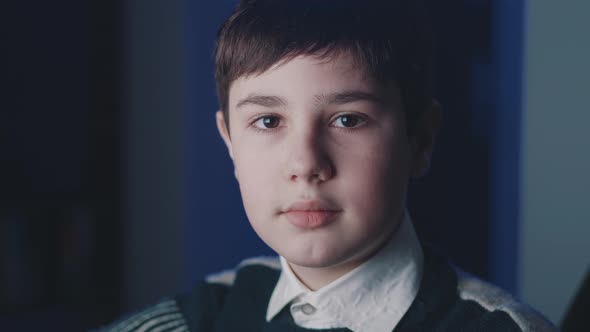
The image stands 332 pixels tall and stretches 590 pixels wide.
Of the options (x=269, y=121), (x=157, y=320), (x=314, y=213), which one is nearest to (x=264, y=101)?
(x=269, y=121)

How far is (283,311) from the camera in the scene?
2.52 ft

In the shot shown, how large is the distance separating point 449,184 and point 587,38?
11.3 inches

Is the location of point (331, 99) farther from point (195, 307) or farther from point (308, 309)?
point (195, 307)

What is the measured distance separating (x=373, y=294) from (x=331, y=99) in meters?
0.24

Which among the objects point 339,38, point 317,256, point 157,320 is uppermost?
point 339,38

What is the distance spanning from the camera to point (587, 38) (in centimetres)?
84

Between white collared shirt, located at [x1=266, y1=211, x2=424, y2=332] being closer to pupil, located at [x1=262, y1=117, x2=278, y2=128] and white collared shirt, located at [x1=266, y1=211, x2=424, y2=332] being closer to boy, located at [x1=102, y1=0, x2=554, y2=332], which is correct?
boy, located at [x1=102, y1=0, x2=554, y2=332]

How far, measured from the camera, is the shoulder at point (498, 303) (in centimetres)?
66

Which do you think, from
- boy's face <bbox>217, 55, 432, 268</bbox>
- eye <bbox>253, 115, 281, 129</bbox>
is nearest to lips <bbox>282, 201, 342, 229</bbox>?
boy's face <bbox>217, 55, 432, 268</bbox>

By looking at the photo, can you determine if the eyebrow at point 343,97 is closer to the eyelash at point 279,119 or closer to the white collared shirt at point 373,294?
the eyelash at point 279,119

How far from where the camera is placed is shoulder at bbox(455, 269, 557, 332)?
66 centimetres

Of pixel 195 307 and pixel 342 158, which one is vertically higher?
pixel 342 158

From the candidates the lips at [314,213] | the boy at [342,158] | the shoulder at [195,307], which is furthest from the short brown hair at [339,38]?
the shoulder at [195,307]

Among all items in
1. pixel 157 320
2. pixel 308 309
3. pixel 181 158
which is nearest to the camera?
pixel 308 309
